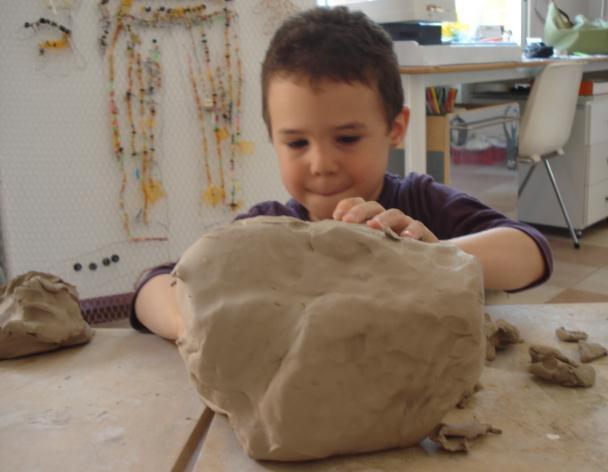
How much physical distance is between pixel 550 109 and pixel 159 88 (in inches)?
65.8

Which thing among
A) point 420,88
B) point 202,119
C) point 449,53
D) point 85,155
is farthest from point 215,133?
point 449,53

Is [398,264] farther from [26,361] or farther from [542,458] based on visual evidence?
[26,361]

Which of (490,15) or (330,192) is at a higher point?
(490,15)

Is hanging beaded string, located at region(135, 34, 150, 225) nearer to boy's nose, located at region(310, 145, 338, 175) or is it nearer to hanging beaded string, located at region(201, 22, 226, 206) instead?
hanging beaded string, located at region(201, 22, 226, 206)

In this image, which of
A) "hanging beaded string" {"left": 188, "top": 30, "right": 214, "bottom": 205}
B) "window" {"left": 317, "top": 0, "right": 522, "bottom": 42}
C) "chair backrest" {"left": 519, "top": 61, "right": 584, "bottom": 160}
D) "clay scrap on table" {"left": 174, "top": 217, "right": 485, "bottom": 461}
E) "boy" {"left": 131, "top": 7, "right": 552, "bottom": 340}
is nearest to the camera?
"clay scrap on table" {"left": 174, "top": 217, "right": 485, "bottom": 461}

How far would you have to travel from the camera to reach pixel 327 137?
896 mm

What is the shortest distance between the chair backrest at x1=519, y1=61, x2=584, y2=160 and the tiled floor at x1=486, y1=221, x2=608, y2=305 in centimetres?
49

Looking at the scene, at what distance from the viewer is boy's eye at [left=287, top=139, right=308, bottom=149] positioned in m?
Result: 0.91

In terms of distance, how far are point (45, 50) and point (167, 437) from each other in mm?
1678

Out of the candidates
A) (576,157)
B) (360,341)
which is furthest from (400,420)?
(576,157)

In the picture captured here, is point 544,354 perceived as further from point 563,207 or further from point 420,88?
point 563,207

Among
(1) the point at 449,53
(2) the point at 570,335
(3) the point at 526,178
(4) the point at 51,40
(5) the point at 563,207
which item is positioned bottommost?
(5) the point at 563,207

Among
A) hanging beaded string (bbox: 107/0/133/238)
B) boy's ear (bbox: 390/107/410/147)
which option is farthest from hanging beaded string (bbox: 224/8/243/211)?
boy's ear (bbox: 390/107/410/147)

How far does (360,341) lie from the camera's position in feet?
1.77
